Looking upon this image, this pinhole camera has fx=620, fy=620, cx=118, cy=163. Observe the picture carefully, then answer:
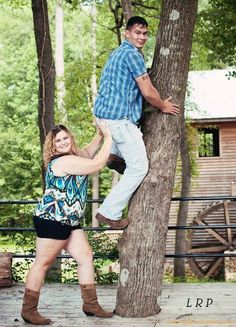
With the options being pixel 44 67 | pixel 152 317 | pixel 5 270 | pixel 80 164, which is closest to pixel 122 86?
pixel 80 164

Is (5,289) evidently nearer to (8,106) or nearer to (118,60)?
(118,60)

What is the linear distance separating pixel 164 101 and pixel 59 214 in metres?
1.43

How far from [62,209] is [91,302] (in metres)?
0.99

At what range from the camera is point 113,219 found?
579cm

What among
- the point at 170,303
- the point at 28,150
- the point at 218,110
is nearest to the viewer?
the point at 170,303

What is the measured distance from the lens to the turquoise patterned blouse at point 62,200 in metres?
5.60

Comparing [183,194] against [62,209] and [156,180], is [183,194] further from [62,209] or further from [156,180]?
[62,209]

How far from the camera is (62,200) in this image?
5602 millimetres

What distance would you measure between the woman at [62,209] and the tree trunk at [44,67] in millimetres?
4626

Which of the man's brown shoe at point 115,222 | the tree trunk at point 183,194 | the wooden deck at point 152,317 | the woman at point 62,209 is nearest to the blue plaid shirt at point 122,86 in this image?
the woman at point 62,209

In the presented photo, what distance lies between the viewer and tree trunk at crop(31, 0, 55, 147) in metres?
10.3

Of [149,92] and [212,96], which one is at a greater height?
[212,96]

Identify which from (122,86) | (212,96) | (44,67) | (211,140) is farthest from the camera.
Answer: (211,140)

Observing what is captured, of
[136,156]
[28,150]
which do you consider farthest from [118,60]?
[28,150]
